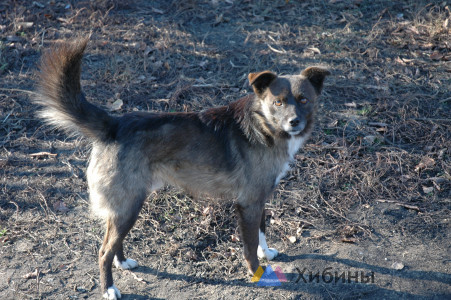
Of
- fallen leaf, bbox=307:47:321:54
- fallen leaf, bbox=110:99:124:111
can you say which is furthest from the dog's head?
fallen leaf, bbox=307:47:321:54

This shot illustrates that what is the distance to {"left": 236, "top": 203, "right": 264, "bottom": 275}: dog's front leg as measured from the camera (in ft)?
14.5

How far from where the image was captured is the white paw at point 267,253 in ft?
15.9

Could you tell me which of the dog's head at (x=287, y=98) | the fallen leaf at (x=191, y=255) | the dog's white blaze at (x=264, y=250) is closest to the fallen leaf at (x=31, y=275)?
the fallen leaf at (x=191, y=255)

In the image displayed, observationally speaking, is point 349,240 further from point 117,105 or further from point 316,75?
point 117,105

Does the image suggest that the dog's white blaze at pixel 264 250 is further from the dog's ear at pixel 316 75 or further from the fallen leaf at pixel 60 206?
the fallen leaf at pixel 60 206

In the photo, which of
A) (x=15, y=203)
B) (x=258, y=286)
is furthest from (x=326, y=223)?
(x=15, y=203)

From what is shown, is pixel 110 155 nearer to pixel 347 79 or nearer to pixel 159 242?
pixel 159 242

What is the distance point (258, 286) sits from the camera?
4.57 metres

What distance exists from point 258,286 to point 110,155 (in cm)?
202

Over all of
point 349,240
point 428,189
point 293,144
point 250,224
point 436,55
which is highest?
point 293,144

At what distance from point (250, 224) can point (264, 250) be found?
1.91ft

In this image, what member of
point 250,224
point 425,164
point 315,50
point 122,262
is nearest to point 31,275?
point 122,262

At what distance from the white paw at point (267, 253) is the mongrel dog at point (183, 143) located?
27 cm

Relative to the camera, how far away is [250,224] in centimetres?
445
